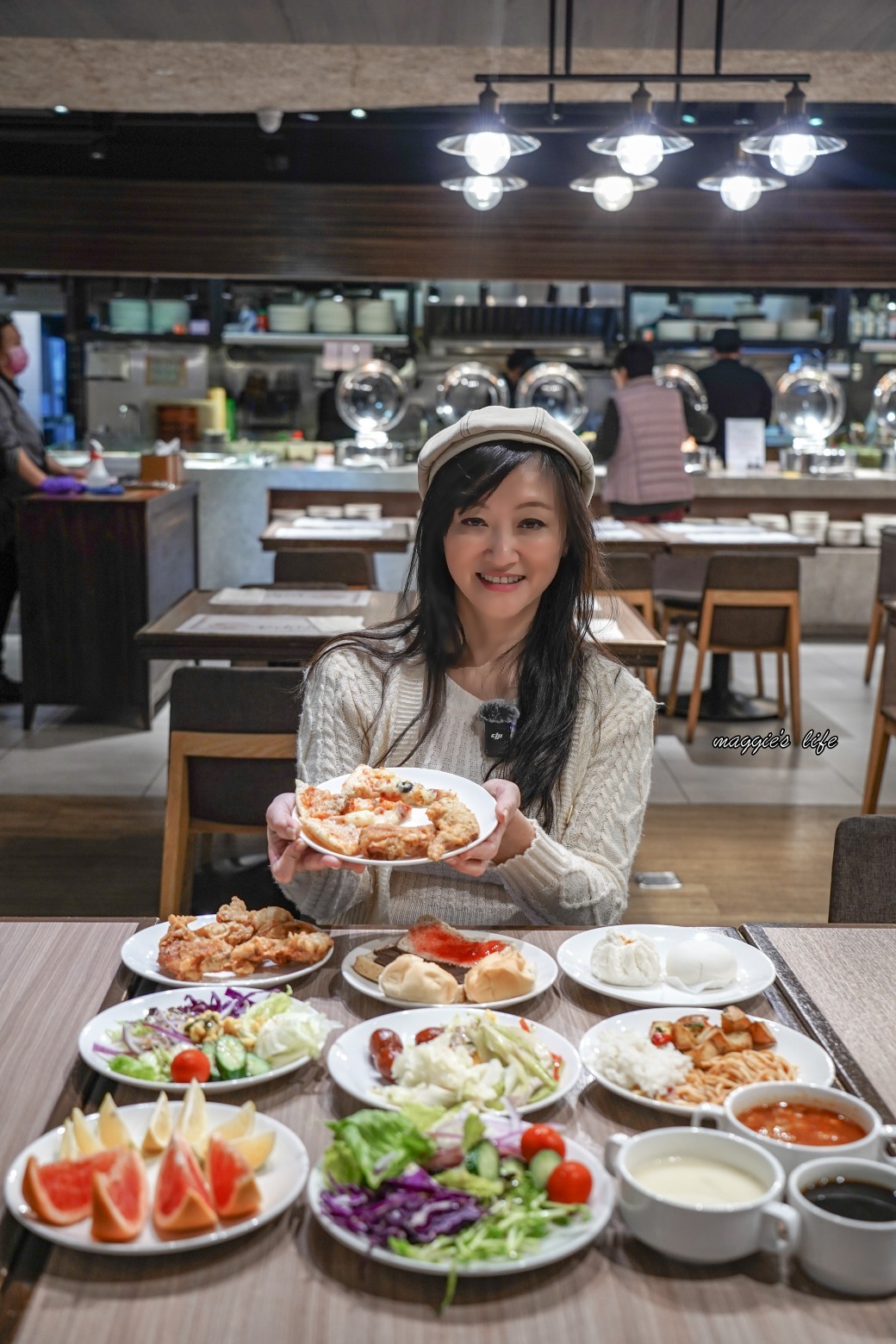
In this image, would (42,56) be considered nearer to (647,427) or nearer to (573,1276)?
(647,427)

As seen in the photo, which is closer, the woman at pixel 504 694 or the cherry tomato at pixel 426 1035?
the cherry tomato at pixel 426 1035

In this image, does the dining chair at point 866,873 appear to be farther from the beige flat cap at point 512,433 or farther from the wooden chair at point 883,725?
the wooden chair at point 883,725

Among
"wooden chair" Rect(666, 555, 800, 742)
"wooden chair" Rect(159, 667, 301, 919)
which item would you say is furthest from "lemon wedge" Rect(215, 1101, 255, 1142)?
"wooden chair" Rect(666, 555, 800, 742)

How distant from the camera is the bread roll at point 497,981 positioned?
1.54m

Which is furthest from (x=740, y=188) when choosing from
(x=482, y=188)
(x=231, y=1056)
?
(x=231, y=1056)

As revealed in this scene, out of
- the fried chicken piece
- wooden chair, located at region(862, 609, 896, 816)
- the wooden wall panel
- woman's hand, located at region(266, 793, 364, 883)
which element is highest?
the wooden wall panel

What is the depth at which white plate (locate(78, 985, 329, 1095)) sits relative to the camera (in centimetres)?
133

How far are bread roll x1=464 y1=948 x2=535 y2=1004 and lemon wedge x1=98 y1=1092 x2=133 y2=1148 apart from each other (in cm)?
48

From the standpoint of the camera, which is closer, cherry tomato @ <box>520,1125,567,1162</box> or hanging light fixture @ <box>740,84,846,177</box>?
cherry tomato @ <box>520,1125,567,1162</box>

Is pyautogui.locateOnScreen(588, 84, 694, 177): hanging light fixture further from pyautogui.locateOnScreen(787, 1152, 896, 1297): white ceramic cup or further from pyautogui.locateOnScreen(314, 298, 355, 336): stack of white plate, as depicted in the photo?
pyautogui.locateOnScreen(314, 298, 355, 336): stack of white plate

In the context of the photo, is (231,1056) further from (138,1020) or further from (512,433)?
(512,433)

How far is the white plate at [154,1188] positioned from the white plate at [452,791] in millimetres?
388

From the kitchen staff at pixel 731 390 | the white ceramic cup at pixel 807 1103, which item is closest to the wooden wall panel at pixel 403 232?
the kitchen staff at pixel 731 390

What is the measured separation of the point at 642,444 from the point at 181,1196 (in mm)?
6074
